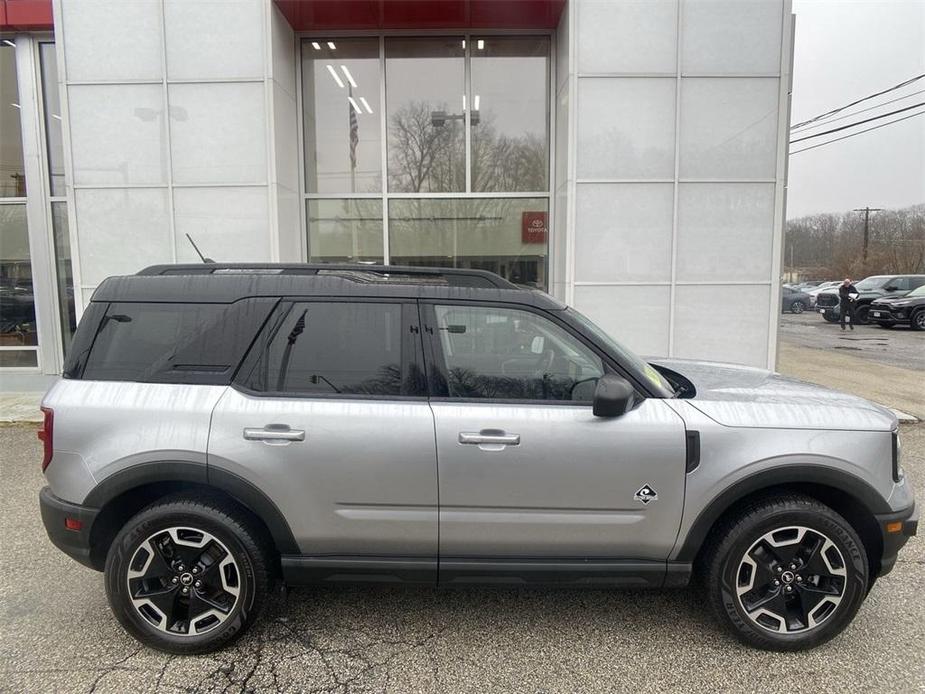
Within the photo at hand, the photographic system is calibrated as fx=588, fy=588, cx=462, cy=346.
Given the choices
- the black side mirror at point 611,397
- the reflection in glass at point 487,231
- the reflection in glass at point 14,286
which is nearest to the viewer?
the black side mirror at point 611,397

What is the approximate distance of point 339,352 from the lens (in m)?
2.86

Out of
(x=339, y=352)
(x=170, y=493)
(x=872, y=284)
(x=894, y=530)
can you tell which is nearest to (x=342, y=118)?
(x=339, y=352)

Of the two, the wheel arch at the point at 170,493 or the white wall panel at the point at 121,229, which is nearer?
the wheel arch at the point at 170,493

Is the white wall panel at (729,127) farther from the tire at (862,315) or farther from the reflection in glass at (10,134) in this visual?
the tire at (862,315)

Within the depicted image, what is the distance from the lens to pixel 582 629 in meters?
3.01

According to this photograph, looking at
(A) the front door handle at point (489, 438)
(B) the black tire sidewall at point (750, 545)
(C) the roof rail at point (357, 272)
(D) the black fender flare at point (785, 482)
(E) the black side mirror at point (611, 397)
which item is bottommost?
(B) the black tire sidewall at point (750, 545)

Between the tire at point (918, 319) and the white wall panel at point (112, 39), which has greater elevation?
the white wall panel at point (112, 39)

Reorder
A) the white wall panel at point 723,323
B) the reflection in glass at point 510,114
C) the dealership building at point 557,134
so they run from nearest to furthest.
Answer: the dealership building at point 557,134 → the white wall panel at point 723,323 → the reflection in glass at point 510,114

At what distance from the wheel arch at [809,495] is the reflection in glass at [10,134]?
11.3 metres

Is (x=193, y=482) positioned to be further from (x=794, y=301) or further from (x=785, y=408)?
(x=794, y=301)

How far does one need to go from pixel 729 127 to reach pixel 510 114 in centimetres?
324

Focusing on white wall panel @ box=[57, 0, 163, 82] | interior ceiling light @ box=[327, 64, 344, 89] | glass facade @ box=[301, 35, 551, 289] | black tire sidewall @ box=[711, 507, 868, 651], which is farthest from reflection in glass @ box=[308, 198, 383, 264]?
black tire sidewall @ box=[711, 507, 868, 651]

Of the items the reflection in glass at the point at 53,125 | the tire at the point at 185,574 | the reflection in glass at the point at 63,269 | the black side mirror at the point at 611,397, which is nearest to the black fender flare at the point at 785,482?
the black side mirror at the point at 611,397

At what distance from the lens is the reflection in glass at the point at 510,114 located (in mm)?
9211
